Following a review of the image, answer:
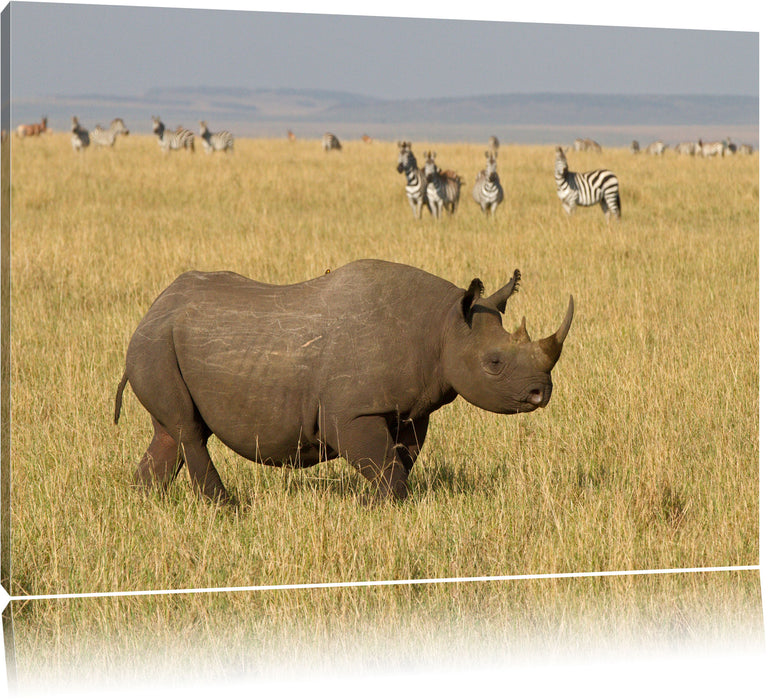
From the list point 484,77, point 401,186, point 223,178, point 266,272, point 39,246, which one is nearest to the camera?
point 484,77

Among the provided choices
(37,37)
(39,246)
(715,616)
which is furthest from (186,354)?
(39,246)

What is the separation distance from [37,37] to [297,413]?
2106mm

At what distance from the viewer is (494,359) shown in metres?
5.31

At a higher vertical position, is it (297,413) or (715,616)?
(297,413)

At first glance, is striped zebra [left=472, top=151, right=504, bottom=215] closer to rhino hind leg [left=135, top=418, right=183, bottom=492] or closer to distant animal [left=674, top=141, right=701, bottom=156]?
distant animal [left=674, top=141, right=701, bottom=156]

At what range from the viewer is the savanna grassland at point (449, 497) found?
209 inches

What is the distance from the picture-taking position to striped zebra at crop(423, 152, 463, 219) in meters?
20.2

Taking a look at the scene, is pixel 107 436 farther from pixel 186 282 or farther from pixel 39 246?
pixel 39 246

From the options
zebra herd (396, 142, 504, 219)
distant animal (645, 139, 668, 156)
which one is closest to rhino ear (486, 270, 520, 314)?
zebra herd (396, 142, 504, 219)

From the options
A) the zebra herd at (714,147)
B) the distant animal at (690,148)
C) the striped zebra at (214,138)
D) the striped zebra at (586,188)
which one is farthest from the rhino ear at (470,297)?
the striped zebra at (214,138)

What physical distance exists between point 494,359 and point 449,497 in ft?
3.46

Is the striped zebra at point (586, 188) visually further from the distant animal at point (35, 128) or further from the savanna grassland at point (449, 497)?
the distant animal at point (35, 128)

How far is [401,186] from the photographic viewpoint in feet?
70.4

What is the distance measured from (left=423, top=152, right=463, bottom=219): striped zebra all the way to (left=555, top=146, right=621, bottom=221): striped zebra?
6.16 feet
